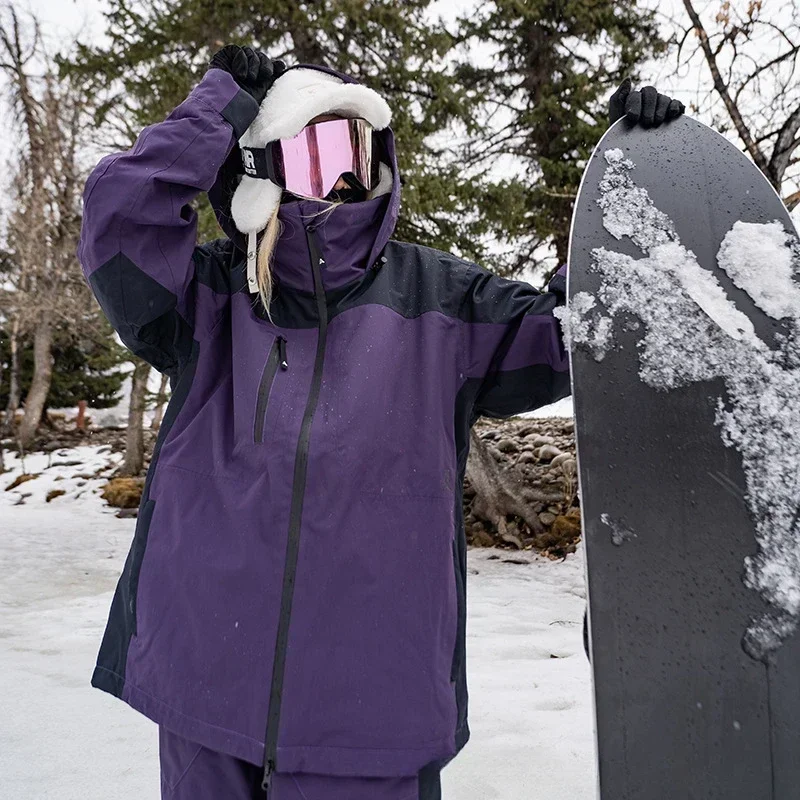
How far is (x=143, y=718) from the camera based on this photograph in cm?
282

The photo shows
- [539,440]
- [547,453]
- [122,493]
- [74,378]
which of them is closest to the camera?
[547,453]

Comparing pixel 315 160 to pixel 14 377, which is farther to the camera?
pixel 14 377

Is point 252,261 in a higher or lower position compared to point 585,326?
higher

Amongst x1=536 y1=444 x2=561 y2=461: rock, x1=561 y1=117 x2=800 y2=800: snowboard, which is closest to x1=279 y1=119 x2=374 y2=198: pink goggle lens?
x1=561 y1=117 x2=800 y2=800: snowboard

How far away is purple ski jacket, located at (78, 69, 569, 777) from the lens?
1.14m

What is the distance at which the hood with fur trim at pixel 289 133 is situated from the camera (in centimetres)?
138

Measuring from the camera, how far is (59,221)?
45.1 feet

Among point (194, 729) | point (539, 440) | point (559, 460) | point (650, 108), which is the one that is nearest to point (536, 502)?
point (559, 460)

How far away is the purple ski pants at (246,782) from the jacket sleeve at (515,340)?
2.40 feet

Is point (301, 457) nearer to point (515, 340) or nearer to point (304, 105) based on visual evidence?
point (515, 340)

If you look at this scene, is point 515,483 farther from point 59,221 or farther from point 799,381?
point 59,221

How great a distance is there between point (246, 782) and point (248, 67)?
1415 mm

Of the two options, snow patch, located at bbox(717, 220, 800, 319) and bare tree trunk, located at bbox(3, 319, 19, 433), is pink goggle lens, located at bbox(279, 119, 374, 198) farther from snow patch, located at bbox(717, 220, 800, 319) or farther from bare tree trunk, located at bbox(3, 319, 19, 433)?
bare tree trunk, located at bbox(3, 319, 19, 433)

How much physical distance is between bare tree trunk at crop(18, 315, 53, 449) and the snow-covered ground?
8.05 metres
